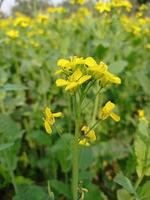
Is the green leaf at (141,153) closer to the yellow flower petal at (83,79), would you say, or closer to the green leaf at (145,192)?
the green leaf at (145,192)

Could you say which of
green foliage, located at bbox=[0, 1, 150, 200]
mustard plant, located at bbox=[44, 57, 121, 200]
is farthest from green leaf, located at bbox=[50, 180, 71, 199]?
mustard plant, located at bbox=[44, 57, 121, 200]

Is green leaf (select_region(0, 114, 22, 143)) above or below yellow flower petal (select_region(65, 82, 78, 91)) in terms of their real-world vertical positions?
below

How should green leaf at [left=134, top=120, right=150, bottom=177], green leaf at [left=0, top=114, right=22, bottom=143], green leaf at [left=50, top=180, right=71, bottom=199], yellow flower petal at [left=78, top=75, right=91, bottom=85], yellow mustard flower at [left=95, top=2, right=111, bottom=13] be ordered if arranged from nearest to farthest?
yellow flower petal at [left=78, top=75, right=91, bottom=85] → green leaf at [left=134, top=120, right=150, bottom=177] → green leaf at [left=50, top=180, right=71, bottom=199] → green leaf at [left=0, top=114, right=22, bottom=143] → yellow mustard flower at [left=95, top=2, right=111, bottom=13]

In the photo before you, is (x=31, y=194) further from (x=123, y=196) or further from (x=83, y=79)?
(x=83, y=79)

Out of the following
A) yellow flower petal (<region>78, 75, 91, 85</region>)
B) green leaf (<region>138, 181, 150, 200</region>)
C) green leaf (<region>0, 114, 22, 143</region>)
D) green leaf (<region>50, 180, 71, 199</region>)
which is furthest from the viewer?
green leaf (<region>0, 114, 22, 143</region>)

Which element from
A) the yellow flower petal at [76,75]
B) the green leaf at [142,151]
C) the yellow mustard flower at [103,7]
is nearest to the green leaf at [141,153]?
the green leaf at [142,151]

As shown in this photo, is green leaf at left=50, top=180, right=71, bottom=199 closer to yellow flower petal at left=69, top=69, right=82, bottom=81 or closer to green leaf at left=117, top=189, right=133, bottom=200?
green leaf at left=117, top=189, right=133, bottom=200
